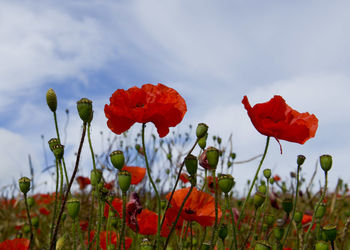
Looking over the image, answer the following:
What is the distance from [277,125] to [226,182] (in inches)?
10.7

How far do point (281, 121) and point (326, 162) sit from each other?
1.05ft

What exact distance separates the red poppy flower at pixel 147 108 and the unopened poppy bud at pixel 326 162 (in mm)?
607

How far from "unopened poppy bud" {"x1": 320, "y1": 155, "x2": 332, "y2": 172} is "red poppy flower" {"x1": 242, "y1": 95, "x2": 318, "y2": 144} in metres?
0.19

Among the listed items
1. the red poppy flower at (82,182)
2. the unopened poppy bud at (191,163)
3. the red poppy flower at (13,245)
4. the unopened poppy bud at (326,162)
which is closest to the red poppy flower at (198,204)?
the unopened poppy bud at (191,163)

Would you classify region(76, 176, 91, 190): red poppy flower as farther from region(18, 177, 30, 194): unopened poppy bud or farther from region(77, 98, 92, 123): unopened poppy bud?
region(77, 98, 92, 123): unopened poppy bud

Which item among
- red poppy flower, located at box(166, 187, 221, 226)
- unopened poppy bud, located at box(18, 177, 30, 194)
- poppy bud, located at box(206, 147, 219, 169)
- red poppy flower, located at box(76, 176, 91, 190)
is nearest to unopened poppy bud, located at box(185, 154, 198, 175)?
poppy bud, located at box(206, 147, 219, 169)

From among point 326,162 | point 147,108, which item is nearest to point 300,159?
point 326,162

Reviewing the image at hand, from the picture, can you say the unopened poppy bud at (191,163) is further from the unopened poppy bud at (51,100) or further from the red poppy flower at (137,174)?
the red poppy flower at (137,174)

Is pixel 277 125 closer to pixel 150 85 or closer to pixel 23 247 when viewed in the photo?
pixel 150 85

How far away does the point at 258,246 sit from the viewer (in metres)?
1.03

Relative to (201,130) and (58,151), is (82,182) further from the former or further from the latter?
(201,130)

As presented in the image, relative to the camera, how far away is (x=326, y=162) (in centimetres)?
142

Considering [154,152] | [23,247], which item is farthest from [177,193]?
[154,152]

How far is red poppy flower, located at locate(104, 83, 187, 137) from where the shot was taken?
1188 mm
